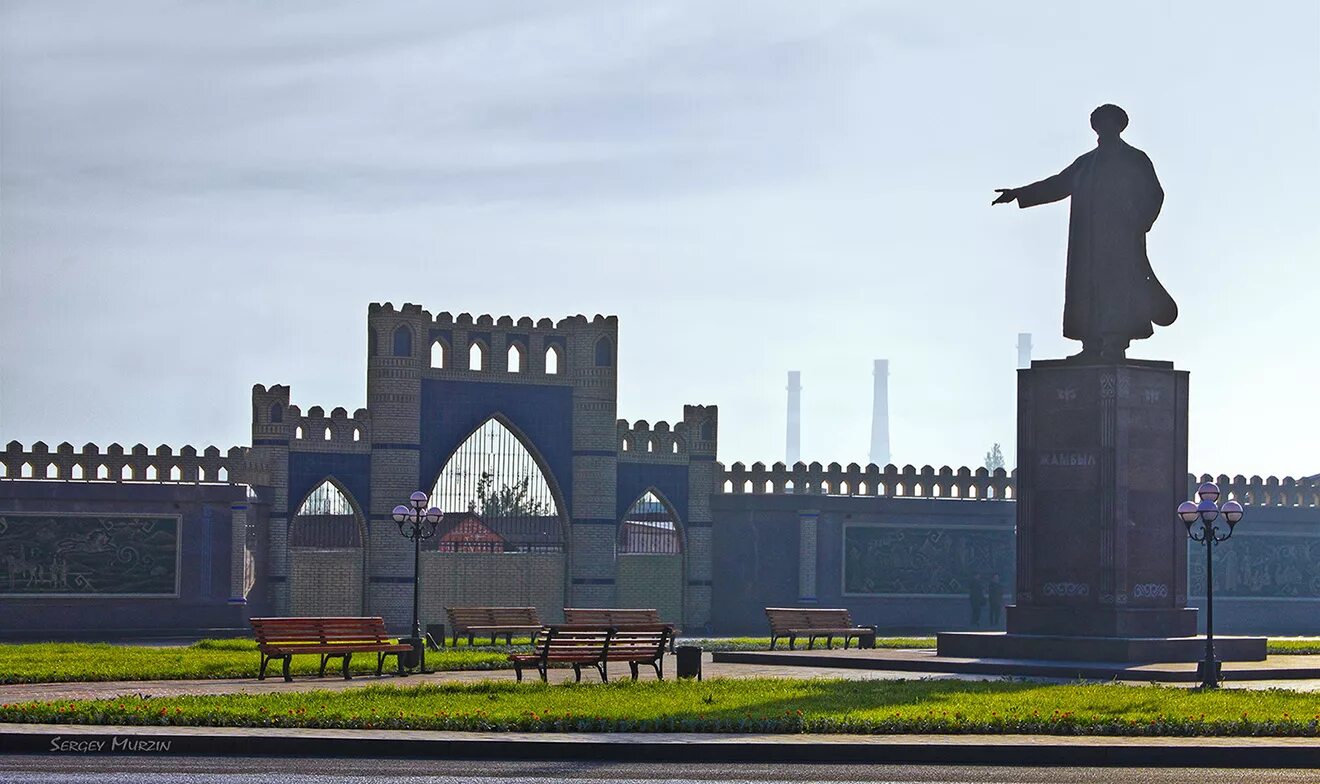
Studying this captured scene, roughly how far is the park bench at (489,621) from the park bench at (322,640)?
7.94 metres

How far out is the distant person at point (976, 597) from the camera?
47.7 metres

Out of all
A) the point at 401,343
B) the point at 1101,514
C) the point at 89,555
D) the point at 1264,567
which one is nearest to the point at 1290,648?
the point at 1101,514

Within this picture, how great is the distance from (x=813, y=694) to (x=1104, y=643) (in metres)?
7.63

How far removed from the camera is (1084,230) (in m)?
30.6

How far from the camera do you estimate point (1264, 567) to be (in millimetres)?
50344

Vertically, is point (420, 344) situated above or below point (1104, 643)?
above

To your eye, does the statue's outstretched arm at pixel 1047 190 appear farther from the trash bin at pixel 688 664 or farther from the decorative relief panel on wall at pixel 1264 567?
the decorative relief panel on wall at pixel 1264 567

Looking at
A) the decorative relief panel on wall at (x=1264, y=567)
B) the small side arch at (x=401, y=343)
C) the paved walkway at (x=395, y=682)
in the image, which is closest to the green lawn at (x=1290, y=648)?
the paved walkway at (x=395, y=682)

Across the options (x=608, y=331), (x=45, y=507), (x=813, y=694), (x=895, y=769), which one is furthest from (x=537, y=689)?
(x=608, y=331)

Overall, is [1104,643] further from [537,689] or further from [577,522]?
[577,522]

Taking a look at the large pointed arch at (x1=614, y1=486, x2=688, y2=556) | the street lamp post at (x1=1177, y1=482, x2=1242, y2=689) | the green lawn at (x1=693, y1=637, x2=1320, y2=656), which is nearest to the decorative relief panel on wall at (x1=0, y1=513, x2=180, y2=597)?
the large pointed arch at (x1=614, y1=486, x2=688, y2=556)

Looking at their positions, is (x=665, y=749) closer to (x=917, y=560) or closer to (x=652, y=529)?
(x=652, y=529)

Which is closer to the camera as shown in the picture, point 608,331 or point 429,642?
point 429,642

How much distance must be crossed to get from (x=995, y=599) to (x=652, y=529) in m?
8.25
